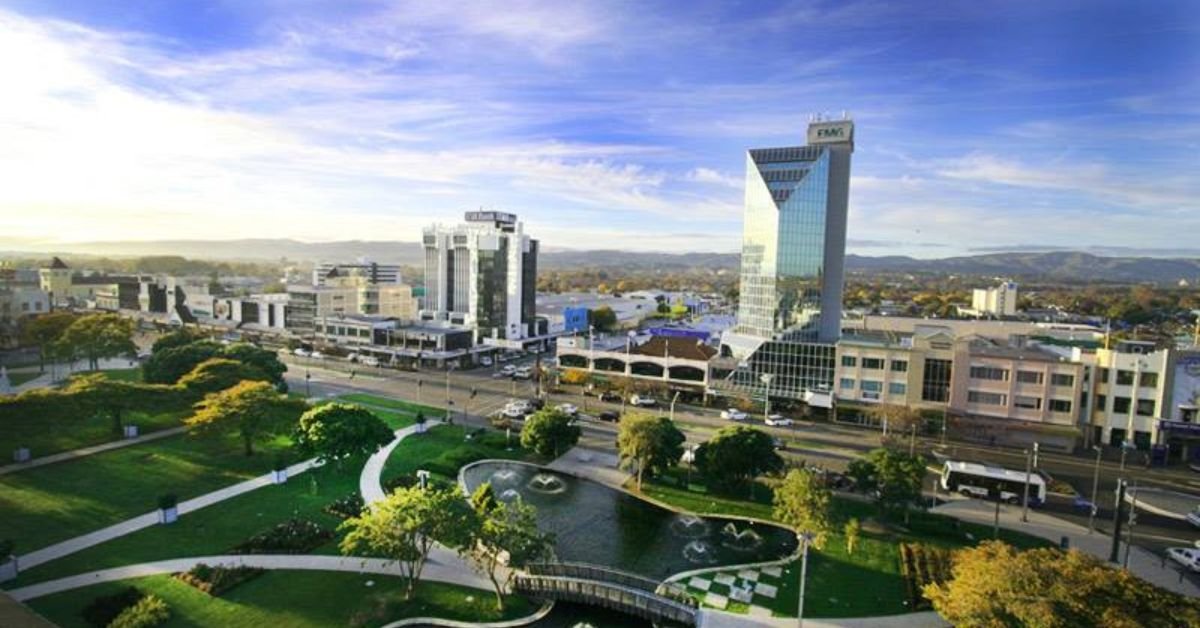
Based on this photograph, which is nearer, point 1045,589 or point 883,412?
point 1045,589

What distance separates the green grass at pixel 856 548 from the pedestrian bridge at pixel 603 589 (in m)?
2.95

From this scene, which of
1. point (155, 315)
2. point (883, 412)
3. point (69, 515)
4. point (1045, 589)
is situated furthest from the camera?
point (155, 315)

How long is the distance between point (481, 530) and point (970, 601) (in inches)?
667

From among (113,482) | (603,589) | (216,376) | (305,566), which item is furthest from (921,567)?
(216,376)

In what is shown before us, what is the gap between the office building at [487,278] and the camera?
85.5m

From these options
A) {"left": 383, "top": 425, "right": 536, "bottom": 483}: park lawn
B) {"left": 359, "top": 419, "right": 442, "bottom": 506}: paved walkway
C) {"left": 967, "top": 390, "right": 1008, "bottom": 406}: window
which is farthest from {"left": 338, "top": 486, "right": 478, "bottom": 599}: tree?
{"left": 967, "top": 390, "right": 1008, "bottom": 406}: window

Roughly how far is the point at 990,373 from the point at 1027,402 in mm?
3484

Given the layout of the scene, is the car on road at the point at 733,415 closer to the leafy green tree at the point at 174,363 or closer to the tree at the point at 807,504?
the tree at the point at 807,504

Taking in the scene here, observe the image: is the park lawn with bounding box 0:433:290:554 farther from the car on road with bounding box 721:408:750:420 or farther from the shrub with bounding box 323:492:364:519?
the car on road with bounding box 721:408:750:420

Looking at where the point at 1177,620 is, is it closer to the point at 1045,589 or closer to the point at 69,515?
the point at 1045,589

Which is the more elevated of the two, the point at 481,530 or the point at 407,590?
the point at 481,530

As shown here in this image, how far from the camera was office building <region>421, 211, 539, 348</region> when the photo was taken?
281 feet

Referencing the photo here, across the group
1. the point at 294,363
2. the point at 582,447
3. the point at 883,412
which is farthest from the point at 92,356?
the point at 883,412

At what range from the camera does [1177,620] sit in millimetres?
17109
